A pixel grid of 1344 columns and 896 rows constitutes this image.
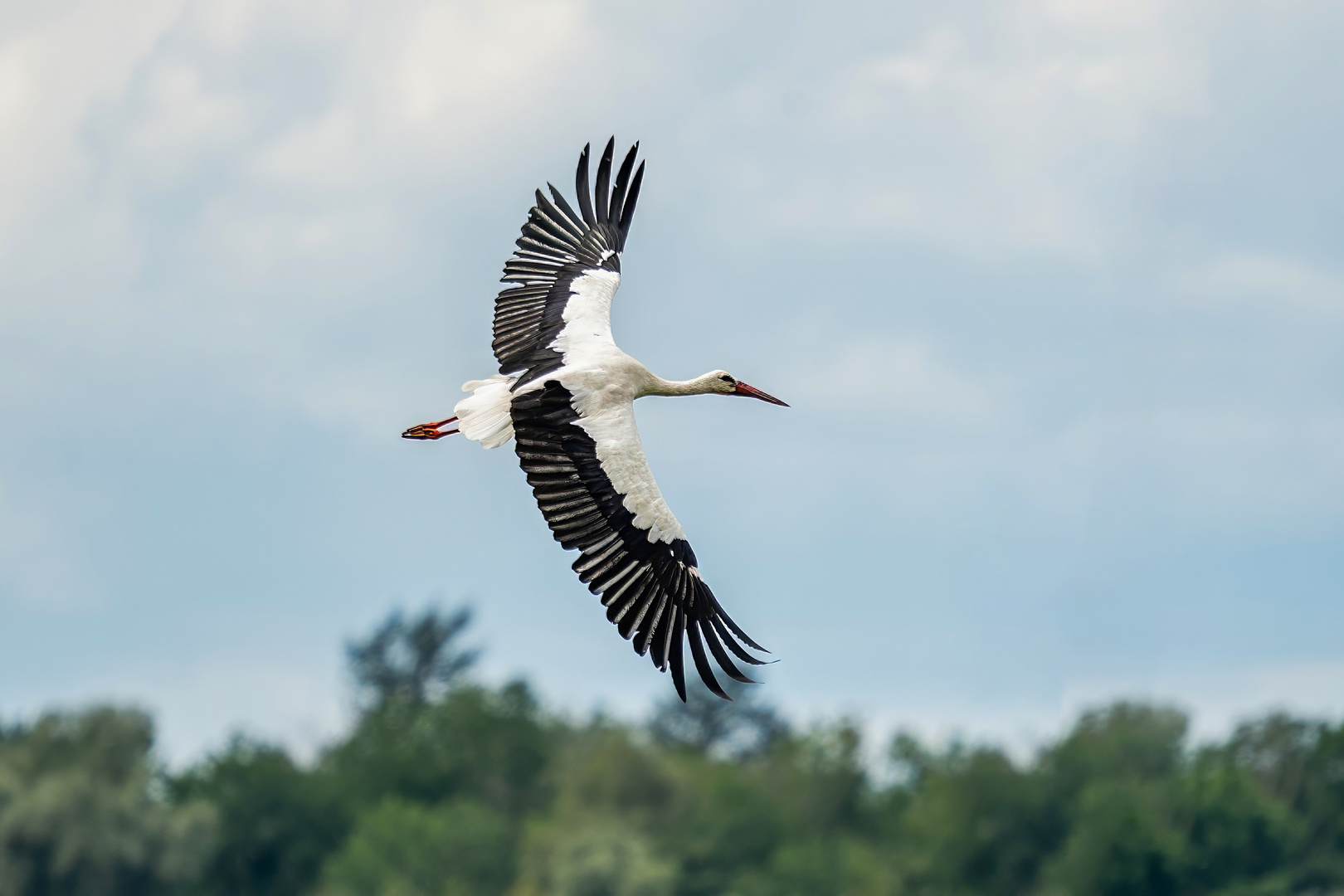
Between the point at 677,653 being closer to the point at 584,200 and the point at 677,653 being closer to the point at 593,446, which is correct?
the point at 593,446

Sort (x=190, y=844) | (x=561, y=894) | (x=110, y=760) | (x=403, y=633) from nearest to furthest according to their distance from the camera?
(x=561, y=894), (x=110, y=760), (x=190, y=844), (x=403, y=633)

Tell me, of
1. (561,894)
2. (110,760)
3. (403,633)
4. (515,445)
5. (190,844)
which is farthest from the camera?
(403,633)

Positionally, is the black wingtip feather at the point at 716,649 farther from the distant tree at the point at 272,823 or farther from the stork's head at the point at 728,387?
the distant tree at the point at 272,823

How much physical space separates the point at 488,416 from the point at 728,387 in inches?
142

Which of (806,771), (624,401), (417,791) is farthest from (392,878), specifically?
(624,401)

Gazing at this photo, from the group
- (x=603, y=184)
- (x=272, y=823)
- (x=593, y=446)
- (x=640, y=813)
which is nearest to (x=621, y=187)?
(x=603, y=184)

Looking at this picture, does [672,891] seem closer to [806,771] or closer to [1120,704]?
A: [806,771]

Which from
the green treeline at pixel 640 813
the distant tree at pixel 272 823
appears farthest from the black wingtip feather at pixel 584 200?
the distant tree at pixel 272 823

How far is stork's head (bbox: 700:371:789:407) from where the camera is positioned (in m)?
19.8

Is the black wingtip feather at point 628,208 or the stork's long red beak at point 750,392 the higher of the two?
the black wingtip feather at point 628,208

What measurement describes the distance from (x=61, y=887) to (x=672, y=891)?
1862cm

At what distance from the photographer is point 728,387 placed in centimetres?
1992

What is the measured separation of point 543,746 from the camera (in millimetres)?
65062

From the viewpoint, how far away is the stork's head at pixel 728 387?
65.0 ft
